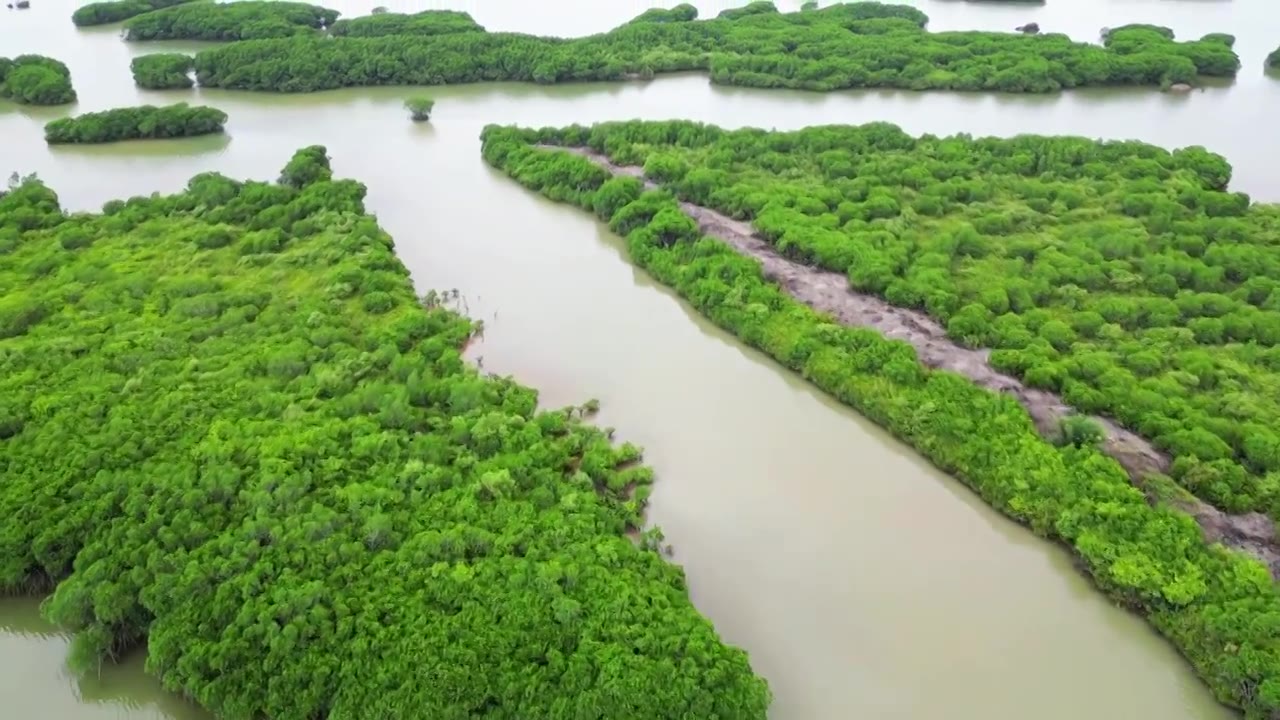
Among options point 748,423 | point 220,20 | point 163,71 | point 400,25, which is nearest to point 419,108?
point 400,25

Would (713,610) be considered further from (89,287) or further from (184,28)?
(184,28)

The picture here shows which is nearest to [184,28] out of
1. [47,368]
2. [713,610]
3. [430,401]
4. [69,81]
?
[69,81]

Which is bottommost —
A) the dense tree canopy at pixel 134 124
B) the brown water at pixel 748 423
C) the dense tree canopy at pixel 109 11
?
the brown water at pixel 748 423

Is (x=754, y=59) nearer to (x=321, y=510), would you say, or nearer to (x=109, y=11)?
(x=321, y=510)

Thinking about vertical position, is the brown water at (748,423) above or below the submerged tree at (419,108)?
below

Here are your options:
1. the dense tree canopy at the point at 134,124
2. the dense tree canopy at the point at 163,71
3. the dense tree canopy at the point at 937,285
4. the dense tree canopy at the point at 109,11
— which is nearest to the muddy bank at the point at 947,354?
the dense tree canopy at the point at 937,285

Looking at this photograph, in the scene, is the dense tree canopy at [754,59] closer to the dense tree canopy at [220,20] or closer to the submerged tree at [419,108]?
the submerged tree at [419,108]
